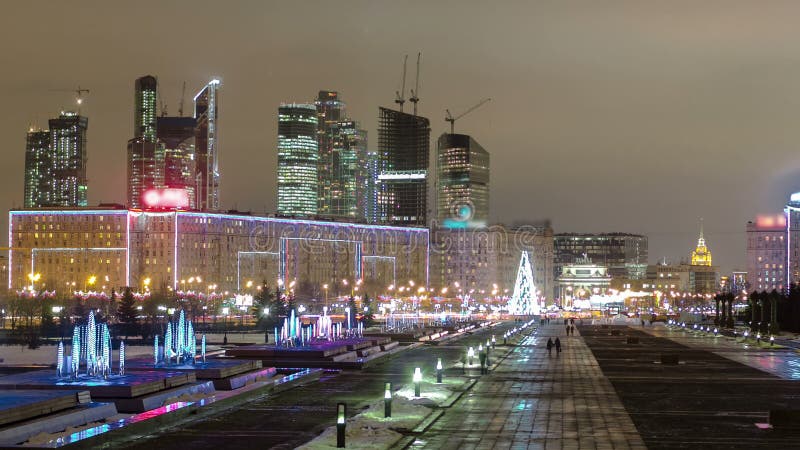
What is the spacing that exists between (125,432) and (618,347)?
6135 cm

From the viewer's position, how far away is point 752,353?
78438mm

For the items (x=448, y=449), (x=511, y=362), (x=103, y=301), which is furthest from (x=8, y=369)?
(x=103, y=301)

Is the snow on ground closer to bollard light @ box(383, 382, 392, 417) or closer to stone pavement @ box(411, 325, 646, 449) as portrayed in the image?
bollard light @ box(383, 382, 392, 417)

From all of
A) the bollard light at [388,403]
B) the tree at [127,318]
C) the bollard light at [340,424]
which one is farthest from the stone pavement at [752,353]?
the tree at [127,318]

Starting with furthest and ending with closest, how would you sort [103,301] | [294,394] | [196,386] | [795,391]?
[103,301], [795,391], [294,394], [196,386]

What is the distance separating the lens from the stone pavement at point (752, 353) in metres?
61.4

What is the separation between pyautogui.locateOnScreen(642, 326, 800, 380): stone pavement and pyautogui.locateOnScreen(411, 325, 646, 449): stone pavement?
10.1 m

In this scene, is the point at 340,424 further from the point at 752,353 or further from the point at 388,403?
the point at 752,353

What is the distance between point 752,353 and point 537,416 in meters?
45.9

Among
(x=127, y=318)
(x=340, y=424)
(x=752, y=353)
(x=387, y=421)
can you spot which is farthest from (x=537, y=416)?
(x=127, y=318)

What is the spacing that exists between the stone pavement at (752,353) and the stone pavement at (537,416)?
10.1m

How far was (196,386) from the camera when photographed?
41.8 metres

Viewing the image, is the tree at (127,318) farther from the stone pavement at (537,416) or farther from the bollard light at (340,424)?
the bollard light at (340,424)

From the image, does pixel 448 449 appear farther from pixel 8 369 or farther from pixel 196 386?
pixel 8 369
